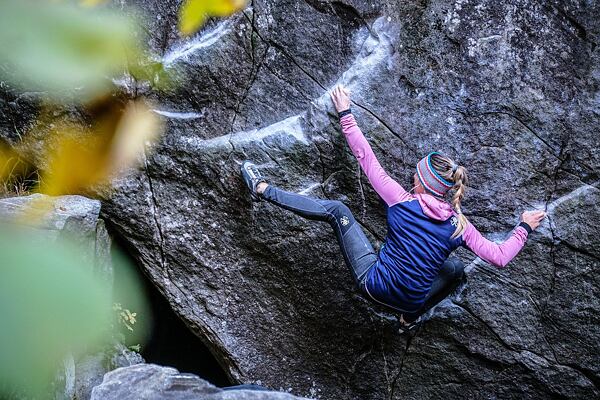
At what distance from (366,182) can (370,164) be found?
438mm

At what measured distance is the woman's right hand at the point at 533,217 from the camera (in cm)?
432

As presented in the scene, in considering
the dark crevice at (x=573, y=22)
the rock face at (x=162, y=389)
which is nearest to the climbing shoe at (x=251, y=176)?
the rock face at (x=162, y=389)

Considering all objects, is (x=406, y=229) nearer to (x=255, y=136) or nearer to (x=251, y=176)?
(x=251, y=176)

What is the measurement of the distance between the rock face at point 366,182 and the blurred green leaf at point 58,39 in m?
3.52

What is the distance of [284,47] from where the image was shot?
4387 millimetres

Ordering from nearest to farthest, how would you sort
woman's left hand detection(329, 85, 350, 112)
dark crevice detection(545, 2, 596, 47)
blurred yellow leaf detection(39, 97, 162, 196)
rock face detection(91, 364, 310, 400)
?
1. rock face detection(91, 364, 310, 400)
2. dark crevice detection(545, 2, 596, 47)
3. woman's left hand detection(329, 85, 350, 112)
4. blurred yellow leaf detection(39, 97, 162, 196)

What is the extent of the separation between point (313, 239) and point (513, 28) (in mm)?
2193

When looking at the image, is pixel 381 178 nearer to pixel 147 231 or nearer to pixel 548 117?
pixel 548 117

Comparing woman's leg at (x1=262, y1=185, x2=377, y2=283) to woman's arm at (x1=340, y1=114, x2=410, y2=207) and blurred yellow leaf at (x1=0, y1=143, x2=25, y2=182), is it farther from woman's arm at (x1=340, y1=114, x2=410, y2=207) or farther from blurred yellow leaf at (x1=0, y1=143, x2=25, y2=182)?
blurred yellow leaf at (x1=0, y1=143, x2=25, y2=182)

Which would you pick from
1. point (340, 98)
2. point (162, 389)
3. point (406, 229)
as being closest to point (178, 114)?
point (340, 98)

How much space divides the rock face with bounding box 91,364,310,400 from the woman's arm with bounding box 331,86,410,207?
4.96ft

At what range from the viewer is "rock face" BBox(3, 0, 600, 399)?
4281mm

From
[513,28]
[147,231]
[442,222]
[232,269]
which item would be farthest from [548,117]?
[147,231]

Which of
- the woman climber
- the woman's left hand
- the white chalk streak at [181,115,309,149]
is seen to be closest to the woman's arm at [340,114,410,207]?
the woman climber
